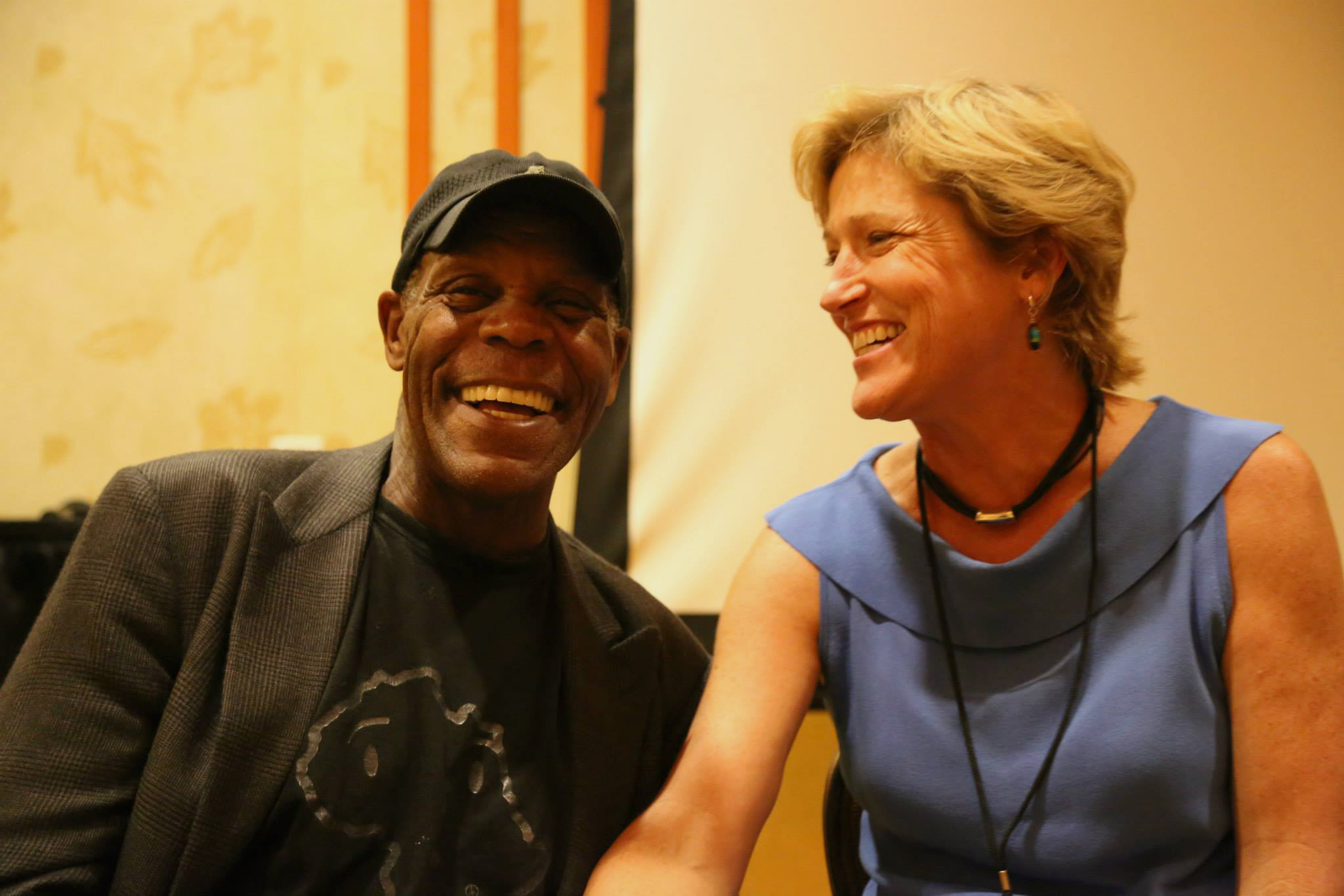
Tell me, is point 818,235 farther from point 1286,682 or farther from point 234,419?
point 234,419

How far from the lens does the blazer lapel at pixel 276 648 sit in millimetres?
1172

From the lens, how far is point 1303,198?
8.05ft

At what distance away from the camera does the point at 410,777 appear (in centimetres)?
126

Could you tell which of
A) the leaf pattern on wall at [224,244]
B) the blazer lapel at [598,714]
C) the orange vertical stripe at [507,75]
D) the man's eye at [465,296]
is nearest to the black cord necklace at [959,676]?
the blazer lapel at [598,714]

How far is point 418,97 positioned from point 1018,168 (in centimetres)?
182

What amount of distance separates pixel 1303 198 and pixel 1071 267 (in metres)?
1.40

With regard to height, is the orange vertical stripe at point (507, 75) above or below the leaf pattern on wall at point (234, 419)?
above

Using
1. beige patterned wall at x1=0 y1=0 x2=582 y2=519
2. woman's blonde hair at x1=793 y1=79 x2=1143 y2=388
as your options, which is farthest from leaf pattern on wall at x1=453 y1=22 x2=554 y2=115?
woman's blonde hair at x1=793 y1=79 x2=1143 y2=388

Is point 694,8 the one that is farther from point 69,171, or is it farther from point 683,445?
point 69,171

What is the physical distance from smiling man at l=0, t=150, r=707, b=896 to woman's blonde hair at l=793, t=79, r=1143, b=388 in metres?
0.38

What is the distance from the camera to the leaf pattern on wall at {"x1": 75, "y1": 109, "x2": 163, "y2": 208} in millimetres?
2896

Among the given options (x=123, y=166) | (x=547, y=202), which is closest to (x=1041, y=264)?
(x=547, y=202)

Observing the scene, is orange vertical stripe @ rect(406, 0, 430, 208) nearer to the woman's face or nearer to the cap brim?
the cap brim

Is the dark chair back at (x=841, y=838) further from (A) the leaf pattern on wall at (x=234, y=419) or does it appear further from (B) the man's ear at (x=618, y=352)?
(A) the leaf pattern on wall at (x=234, y=419)
